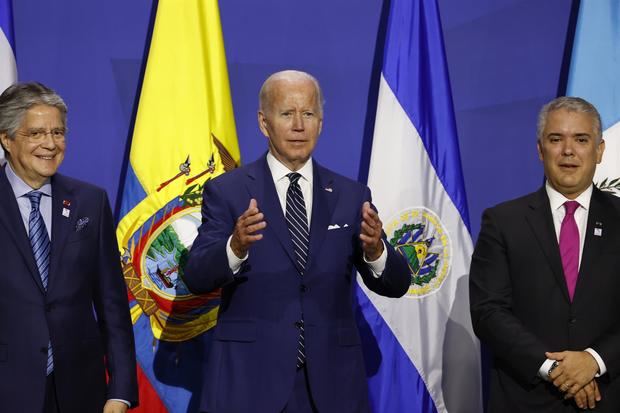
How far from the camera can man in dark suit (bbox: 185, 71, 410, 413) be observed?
7.39 feet

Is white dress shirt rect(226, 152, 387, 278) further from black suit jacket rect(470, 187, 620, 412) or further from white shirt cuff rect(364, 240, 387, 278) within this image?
black suit jacket rect(470, 187, 620, 412)

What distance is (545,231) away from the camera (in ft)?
8.68

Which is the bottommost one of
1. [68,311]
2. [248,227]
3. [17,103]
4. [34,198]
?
[68,311]

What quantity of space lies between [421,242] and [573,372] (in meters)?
1.07

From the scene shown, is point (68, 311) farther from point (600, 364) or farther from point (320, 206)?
point (600, 364)

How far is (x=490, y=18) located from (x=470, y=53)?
0.20m

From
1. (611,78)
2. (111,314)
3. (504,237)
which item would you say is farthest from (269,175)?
(611,78)

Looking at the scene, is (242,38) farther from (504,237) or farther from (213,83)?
(504,237)

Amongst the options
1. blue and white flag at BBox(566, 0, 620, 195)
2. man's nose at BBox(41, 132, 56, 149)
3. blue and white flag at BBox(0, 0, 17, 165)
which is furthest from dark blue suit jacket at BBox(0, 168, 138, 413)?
blue and white flag at BBox(566, 0, 620, 195)

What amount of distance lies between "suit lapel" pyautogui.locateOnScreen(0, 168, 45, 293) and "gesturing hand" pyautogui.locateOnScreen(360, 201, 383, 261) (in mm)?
884

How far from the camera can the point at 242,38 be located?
12.4 ft

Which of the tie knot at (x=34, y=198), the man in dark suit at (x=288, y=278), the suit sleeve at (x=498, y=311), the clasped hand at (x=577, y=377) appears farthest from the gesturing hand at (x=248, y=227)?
the clasped hand at (x=577, y=377)

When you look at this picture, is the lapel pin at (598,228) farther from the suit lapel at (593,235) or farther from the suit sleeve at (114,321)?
the suit sleeve at (114,321)

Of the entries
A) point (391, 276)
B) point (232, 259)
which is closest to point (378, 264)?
point (391, 276)
